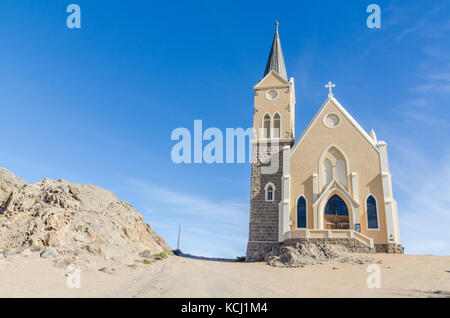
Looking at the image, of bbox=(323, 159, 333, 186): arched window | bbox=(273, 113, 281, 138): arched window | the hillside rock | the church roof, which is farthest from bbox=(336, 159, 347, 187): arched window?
the hillside rock

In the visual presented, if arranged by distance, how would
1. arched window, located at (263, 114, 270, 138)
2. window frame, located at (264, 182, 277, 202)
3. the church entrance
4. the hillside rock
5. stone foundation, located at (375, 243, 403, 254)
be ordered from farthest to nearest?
arched window, located at (263, 114, 270, 138) → window frame, located at (264, 182, 277, 202) → the church entrance → stone foundation, located at (375, 243, 403, 254) → the hillside rock

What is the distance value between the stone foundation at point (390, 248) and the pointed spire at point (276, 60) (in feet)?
54.4

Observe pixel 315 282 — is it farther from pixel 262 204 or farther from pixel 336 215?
pixel 262 204

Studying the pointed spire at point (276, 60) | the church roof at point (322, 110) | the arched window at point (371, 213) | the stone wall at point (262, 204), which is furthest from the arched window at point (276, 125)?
the arched window at point (371, 213)

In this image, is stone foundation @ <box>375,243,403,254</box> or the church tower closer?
stone foundation @ <box>375,243,403,254</box>

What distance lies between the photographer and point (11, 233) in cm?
1620

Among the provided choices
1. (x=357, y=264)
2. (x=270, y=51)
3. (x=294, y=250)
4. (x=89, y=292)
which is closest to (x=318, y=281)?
(x=357, y=264)

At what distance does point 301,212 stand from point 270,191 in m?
3.28

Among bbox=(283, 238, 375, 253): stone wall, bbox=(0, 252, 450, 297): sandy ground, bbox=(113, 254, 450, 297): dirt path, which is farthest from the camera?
bbox=(283, 238, 375, 253): stone wall

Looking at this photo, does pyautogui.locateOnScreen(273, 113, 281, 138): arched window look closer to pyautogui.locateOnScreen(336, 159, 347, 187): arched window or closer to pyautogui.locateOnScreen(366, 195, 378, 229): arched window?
pyautogui.locateOnScreen(336, 159, 347, 187): arched window

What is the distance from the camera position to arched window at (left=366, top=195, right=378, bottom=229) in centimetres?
2381

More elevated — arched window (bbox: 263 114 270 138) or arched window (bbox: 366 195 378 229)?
arched window (bbox: 263 114 270 138)

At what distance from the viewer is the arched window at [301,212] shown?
2552cm

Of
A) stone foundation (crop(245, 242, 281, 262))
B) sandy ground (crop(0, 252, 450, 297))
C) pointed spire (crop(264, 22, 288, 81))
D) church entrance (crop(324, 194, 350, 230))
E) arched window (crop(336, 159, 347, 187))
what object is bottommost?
sandy ground (crop(0, 252, 450, 297))
